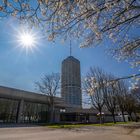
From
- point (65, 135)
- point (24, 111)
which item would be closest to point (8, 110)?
point (24, 111)

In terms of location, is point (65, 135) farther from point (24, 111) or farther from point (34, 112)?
point (34, 112)

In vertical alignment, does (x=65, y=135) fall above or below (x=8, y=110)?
below

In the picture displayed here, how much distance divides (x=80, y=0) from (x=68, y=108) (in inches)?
2118

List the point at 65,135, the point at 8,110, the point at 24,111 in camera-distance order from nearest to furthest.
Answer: the point at 65,135
the point at 8,110
the point at 24,111

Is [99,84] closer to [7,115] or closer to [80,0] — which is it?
[80,0]

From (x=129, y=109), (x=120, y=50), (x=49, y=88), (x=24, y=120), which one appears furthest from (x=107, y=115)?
(x=120, y=50)

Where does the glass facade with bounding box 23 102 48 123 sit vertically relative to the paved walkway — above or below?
above

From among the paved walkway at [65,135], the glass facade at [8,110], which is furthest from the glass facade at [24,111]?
the paved walkway at [65,135]

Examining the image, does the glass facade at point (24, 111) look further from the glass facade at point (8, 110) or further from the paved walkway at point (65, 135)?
the paved walkway at point (65, 135)

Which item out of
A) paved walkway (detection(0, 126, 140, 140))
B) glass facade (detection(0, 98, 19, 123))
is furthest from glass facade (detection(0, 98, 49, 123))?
paved walkway (detection(0, 126, 140, 140))

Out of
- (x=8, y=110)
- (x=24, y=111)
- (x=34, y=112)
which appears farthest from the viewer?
(x=34, y=112)

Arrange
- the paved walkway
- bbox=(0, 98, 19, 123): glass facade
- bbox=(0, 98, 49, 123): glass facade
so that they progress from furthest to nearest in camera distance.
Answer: bbox=(0, 98, 49, 123): glass facade, bbox=(0, 98, 19, 123): glass facade, the paved walkway

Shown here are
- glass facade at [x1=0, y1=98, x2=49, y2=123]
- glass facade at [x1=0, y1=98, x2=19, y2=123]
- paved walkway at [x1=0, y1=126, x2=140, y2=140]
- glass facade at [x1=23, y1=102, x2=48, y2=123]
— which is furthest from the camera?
glass facade at [x1=23, y1=102, x2=48, y2=123]

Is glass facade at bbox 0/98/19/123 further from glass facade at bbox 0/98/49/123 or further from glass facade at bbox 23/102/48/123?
glass facade at bbox 23/102/48/123
